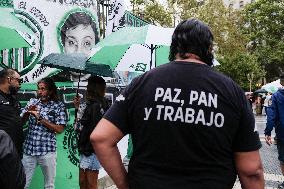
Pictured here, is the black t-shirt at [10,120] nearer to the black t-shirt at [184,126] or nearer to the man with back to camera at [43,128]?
the man with back to camera at [43,128]

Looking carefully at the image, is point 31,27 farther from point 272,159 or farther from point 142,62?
point 272,159

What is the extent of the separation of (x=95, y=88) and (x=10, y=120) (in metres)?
1.10

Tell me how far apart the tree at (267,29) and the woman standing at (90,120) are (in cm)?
4565

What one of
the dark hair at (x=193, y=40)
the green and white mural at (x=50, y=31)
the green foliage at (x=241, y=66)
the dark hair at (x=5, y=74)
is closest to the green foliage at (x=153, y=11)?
the green foliage at (x=241, y=66)

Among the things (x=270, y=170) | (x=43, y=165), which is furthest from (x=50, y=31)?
(x=270, y=170)

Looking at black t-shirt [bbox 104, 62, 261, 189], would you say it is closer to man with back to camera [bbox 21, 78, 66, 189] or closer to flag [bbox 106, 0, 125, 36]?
man with back to camera [bbox 21, 78, 66, 189]

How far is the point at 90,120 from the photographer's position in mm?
5160

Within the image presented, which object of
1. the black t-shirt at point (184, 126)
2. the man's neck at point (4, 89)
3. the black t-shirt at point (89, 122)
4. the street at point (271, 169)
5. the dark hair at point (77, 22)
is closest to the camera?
the black t-shirt at point (184, 126)

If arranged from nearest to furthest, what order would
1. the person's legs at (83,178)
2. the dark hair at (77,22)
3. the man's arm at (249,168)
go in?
the man's arm at (249,168)
the person's legs at (83,178)
the dark hair at (77,22)

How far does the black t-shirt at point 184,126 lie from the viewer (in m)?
2.19

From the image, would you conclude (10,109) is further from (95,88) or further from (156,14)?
(156,14)

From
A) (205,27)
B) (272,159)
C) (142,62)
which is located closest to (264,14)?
(272,159)

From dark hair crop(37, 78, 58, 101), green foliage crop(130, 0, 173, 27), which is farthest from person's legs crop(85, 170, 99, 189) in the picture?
green foliage crop(130, 0, 173, 27)

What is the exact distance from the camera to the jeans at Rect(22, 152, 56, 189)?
5281 mm
